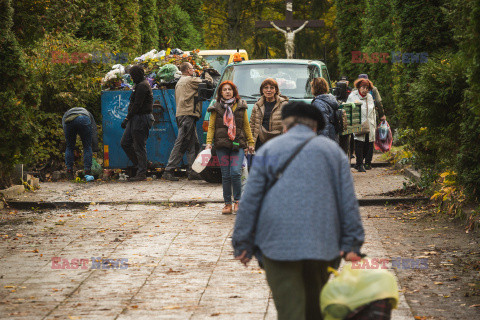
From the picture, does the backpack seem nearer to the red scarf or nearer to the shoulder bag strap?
the red scarf

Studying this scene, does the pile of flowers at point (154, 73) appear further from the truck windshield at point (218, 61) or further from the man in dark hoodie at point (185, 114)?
the truck windshield at point (218, 61)

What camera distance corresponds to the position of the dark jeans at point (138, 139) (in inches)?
579

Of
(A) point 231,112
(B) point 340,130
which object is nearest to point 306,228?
(A) point 231,112

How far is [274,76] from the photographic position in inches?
548

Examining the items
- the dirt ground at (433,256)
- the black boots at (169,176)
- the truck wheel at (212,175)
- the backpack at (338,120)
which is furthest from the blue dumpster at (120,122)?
the dirt ground at (433,256)

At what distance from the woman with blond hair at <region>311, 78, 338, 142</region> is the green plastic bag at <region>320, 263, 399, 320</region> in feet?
23.6

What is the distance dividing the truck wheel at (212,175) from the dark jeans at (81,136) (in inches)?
97.0

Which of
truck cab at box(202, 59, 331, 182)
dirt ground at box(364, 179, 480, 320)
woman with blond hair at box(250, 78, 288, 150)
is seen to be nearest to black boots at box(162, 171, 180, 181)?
truck cab at box(202, 59, 331, 182)

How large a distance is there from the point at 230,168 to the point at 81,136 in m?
5.55

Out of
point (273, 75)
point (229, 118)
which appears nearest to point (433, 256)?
point (229, 118)

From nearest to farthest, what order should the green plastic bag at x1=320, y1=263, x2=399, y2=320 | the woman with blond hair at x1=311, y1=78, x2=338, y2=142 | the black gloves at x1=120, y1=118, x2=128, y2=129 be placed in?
the green plastic bag at x1=320, y1=263, x2=399, y2=320, the woman with blond hair at x1=311, y1=78, x2=338, y2=142, the black gloves at x1=120, y1=118, x2=128, y2=129

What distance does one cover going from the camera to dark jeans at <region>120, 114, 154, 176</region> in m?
14.7

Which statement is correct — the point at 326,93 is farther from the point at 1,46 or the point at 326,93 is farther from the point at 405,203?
the point at 1,46

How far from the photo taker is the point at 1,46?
10656mm
